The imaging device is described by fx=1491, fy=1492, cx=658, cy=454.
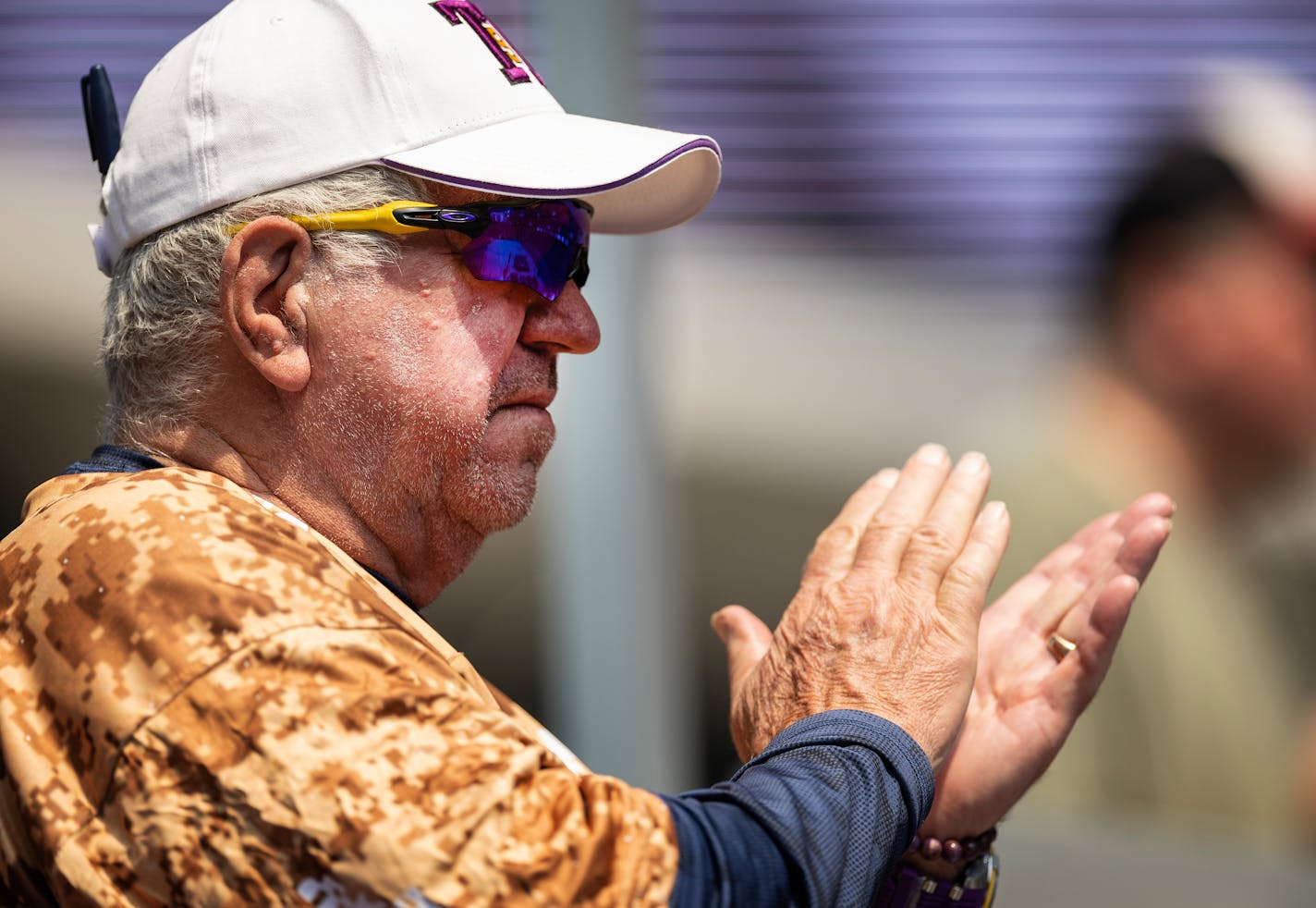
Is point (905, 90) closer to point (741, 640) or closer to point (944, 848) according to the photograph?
point (741, 640)

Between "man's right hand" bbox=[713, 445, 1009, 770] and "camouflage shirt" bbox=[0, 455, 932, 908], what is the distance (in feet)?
0.50

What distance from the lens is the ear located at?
1838mm

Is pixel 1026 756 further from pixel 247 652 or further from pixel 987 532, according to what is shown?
pixel 247 652

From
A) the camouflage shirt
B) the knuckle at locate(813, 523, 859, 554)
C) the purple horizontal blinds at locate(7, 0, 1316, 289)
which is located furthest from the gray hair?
the purple horizontal blinds at locate(7, 0, 1316, 289)

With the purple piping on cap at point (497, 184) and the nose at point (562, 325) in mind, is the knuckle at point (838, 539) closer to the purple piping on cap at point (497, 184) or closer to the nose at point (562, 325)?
the nose at point (562, 325)

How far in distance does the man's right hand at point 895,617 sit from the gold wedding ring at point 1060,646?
0.21m

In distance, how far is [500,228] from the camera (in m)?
1.91

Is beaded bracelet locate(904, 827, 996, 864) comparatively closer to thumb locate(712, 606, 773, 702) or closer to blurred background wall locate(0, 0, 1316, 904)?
thumb locate(712, 606, 773, 702)

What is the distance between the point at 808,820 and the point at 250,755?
0.55 m

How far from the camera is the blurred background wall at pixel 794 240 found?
4555 mm

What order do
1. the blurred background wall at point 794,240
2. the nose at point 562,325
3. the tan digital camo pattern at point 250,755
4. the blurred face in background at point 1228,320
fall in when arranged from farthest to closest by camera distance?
the blurred background wall at point 794,240, the blurred face in background at point 1228,320, the nose at point 562,325, the tan digital camo pattern at point 250,755

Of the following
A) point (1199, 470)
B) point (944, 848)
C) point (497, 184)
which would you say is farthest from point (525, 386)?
point (1199, 470)

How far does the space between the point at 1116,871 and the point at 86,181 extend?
142 inches

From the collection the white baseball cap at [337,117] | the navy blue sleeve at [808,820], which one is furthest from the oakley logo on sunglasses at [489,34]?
the navy blue sleeve at [808,820]
